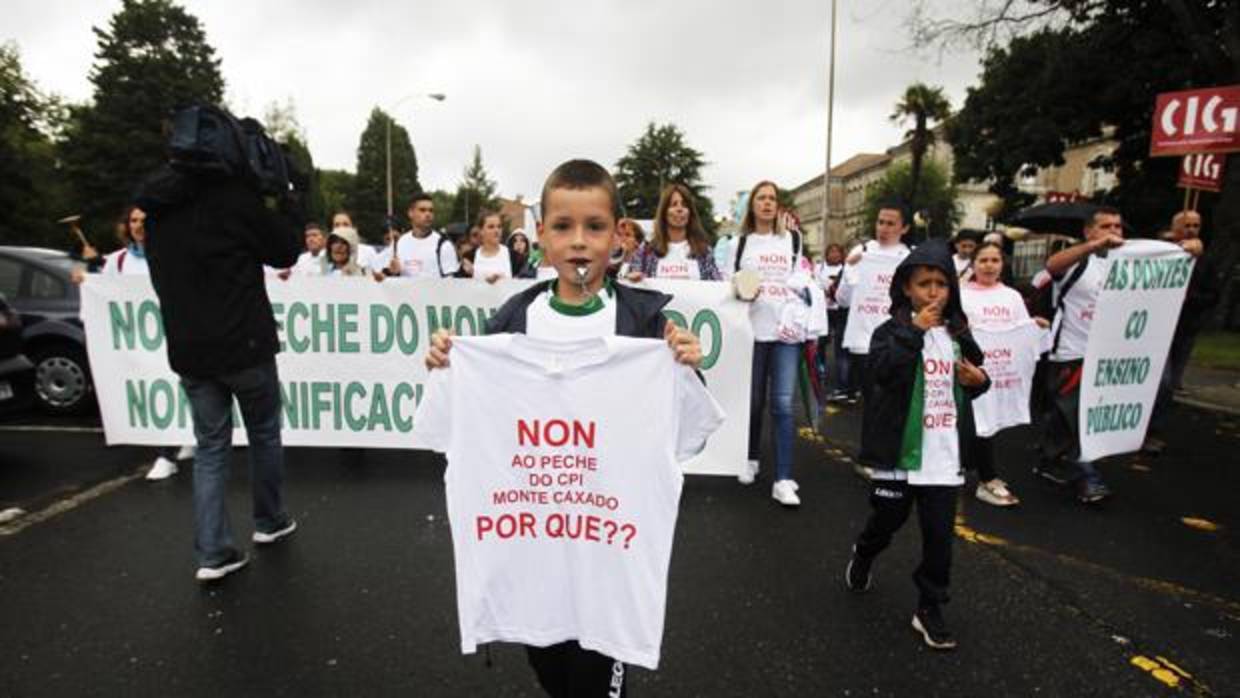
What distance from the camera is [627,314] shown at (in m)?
1.98

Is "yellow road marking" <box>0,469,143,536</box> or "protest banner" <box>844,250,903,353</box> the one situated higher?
"protest banner" <box>844,250,903,353</box>

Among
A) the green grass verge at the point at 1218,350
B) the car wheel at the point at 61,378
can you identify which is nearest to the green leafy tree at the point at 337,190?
the car wheel at the point at 61,378

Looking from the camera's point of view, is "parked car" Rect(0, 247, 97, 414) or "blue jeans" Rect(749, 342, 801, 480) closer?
"blue jeans" Rect(749, 342, 801, 480)

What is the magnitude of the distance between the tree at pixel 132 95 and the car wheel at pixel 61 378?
121 feet

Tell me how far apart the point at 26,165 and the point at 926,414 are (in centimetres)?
3831

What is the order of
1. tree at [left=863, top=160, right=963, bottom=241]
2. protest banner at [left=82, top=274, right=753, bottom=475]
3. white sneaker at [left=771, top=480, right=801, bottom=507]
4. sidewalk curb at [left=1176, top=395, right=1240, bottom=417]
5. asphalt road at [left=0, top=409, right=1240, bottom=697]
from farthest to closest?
tree at [left=863, top=160, right=963, bottom=241] → sidewalk curb at [left=1176, top=395, right=1240, bottom=417] → protest banner at [left=82, top=274, right=753, bottom=475] → white sneaker at [left=771, top=480, right=801, bottom=507] → asphalt road at [left=0, top=409, right=1240, bottom=697]

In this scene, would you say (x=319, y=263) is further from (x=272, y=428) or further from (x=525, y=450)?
(x=525, y=450)

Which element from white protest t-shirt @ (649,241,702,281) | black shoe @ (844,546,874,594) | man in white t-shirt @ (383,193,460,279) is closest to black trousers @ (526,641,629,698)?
black shoe @ (844,546,874,594)

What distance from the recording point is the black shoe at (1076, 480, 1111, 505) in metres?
4.77

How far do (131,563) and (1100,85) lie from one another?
27.6 metres

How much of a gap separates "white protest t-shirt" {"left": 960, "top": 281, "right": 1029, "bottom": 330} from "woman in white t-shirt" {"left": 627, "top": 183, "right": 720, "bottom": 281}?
188cm

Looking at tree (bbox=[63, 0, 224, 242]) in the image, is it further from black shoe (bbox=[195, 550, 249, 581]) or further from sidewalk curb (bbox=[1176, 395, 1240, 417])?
sidewalk curb (bbox=[1176, 395, 1240, 417])

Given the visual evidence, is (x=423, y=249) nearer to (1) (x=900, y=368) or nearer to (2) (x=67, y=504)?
(2) (x=67, y=504)

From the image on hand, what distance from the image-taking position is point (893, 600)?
329 cm
